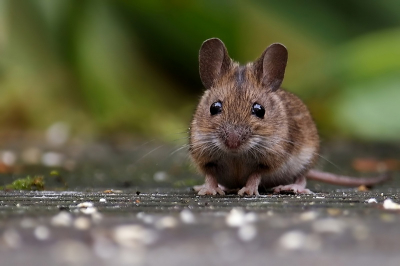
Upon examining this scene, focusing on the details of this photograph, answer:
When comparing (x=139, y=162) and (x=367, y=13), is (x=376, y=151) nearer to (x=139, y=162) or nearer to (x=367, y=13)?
(x=139, y=162)

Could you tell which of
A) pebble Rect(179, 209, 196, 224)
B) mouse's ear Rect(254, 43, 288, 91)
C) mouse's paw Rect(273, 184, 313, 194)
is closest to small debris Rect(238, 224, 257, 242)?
pebble Rect(179, 209, 196, 224)

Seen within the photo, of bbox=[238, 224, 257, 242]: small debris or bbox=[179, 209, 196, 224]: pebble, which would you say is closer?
bbox=[238, 224, 257, 242]: small debris

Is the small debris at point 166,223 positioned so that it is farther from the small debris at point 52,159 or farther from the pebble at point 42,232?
the small debris at point 52,159

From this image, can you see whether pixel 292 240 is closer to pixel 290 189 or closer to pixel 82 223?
pixel 82 223

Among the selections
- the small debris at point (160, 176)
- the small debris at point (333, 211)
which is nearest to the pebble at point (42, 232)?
the small debris at point (333, 211)

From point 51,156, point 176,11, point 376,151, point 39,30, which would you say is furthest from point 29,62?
point 376,151

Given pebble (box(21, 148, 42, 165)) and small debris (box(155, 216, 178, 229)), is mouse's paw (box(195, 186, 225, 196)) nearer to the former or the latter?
small debris (box(155, 216, 178, 229))
